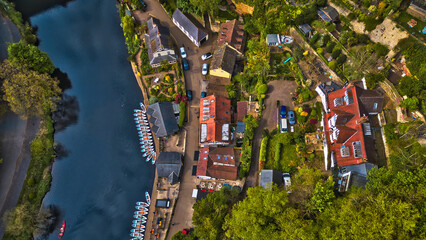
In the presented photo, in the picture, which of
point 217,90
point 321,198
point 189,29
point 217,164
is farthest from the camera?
point 189,29

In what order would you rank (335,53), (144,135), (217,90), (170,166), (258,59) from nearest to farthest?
(335,53)
(170,166)
(258,59)
(144,135)
(217,90)

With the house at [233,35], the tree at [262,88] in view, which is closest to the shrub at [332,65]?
the tree at [262,88]

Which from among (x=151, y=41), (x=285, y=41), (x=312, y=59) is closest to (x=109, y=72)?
(x=151, y=41)

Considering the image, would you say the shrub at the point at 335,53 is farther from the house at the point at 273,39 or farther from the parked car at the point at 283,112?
the parked car at the point at 283,112

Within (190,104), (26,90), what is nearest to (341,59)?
(190,104)

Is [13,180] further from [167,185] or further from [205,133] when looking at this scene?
[205,133]

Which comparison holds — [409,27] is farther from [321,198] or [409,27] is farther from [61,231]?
[61,231]
